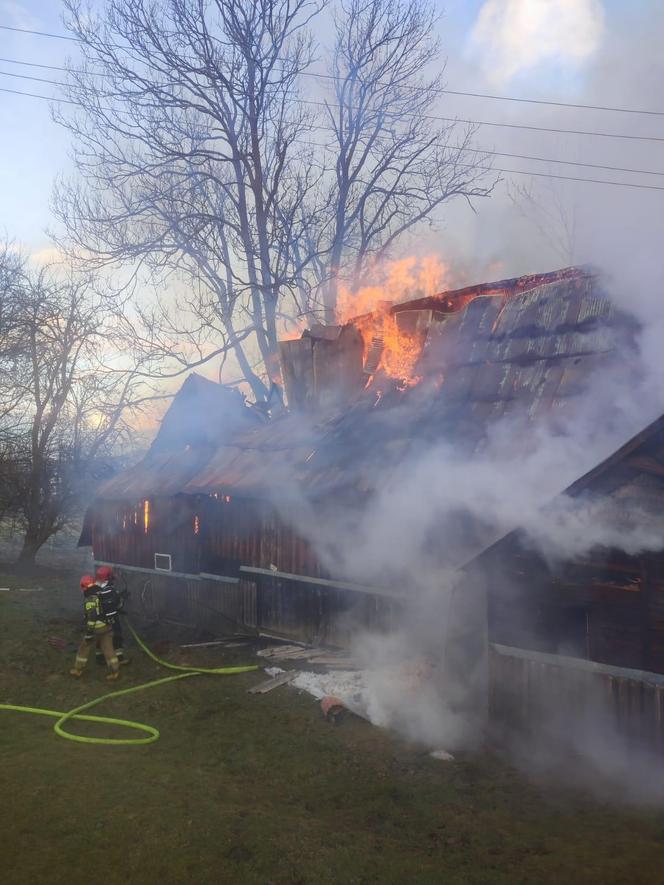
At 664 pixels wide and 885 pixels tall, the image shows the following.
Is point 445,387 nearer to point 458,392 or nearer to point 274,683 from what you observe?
point 458,392

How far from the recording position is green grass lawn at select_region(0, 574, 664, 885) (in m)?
5.33

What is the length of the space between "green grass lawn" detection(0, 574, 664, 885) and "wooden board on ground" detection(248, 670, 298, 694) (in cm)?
44

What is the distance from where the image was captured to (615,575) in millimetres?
6957

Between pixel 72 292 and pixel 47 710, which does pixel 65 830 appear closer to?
pixel 47 710

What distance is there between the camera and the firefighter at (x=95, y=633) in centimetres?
1118

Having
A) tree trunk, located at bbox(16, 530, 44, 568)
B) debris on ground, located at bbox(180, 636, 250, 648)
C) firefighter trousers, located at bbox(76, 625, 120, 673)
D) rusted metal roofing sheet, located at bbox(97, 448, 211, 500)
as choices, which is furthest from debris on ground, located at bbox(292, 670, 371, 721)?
tree trunk, located at bbox(16, 530, 44, 568)

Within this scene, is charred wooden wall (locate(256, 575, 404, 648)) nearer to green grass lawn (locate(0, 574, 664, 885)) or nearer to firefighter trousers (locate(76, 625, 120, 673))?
green grass lawn (locate(0, 574, 664, 885))

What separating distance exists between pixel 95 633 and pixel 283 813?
609 centimetres

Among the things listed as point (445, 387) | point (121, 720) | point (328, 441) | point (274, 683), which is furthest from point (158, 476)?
point (445, 387)

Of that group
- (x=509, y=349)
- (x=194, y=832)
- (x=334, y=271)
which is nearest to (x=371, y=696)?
(x=194, y=832)

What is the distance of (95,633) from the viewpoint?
1120 centimetres

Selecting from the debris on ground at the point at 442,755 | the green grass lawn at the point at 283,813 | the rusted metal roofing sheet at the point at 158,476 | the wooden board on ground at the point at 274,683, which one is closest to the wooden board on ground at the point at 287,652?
the wooden board on ground at the point at 274,683

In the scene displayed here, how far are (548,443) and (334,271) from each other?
58.1 feet

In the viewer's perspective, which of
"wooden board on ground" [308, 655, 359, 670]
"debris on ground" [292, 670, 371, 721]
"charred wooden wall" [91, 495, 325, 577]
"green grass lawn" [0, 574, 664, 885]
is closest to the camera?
"green grass lawn" [0, 574, 664, 885]
